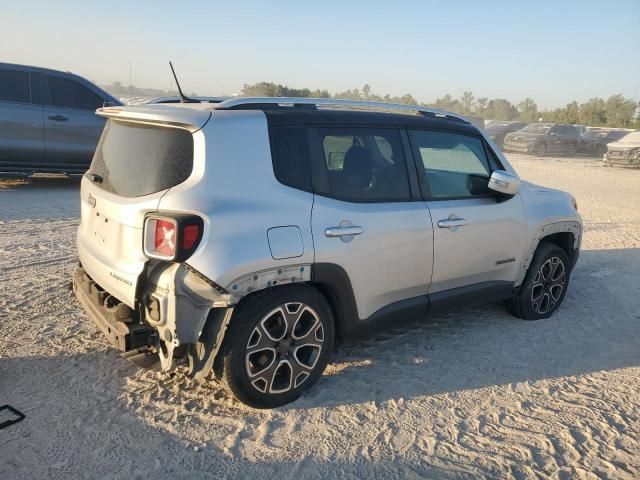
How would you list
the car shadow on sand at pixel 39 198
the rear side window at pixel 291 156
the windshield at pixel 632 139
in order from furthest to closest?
the windshield at pixel 632 139 < the car shadow on sand at pixel 39 198 < the rear side window at pixel 291 156

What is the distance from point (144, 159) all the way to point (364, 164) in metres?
1.41

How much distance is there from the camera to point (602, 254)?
712 cm

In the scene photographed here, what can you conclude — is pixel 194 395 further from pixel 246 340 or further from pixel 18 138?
pixel 18 138

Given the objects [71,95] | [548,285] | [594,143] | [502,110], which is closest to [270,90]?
[594,143]

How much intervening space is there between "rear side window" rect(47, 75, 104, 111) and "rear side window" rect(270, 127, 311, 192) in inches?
294

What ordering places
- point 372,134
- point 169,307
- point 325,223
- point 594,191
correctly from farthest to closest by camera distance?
1. point 594,191
2. point 372,134
3. point 325,223
4. point 169,307

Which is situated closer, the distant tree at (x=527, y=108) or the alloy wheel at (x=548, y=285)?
the alloy wheel at (x=548, y=285)

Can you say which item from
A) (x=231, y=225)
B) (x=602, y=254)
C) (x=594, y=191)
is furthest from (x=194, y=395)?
(x=594, y=191)

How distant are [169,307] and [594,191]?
44.9 ft

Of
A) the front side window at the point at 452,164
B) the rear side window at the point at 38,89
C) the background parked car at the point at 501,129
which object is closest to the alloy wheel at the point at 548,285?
the front side window at the point at 452,164

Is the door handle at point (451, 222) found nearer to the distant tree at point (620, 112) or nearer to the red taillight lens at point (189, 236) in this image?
the red taillight lens at point (189, 236)

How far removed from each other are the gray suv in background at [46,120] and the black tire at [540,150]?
2119 centimetres

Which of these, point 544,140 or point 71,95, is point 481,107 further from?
point 71,95

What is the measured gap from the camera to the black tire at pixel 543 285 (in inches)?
184
